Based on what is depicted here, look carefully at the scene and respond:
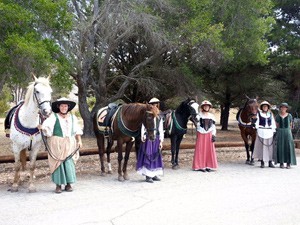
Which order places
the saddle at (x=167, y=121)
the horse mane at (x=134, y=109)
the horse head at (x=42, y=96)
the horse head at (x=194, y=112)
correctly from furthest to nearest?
the saddle at (x=167, y=121), the horse head at (x=194, y=112), the horse mane at (x=134, y=109), the horse head at (x=42, y=96)

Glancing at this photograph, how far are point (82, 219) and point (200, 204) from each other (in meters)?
1.93

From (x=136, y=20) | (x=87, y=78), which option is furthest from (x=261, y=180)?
(x=87, y=78)

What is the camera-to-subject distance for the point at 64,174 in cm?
616

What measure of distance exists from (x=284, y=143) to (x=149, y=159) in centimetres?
411

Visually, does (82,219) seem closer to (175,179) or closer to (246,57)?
(175,179)

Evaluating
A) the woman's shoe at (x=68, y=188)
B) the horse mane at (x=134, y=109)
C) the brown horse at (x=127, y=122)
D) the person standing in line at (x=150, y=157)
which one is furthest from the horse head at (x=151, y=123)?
the woman's shoe at (x=68, y=188)

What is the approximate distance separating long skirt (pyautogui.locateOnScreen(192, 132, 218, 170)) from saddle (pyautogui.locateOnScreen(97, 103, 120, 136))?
2299 mm

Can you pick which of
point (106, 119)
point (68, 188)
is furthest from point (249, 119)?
point (68, 188)

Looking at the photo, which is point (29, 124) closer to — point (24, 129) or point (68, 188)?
point (24, 129)

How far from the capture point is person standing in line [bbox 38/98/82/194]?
6.13 meters

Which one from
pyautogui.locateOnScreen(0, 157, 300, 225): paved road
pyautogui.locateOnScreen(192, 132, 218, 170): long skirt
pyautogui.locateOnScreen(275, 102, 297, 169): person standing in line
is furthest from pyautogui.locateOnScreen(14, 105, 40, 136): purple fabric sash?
Result: pyautogui.locateOnScreen(275, 102, 297, 169): person standing in line

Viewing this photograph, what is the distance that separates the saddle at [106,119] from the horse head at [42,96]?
6.88ft

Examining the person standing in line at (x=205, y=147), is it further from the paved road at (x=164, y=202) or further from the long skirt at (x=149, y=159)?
the long skirt at (x=149, y=159)

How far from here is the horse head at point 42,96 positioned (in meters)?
5.73
